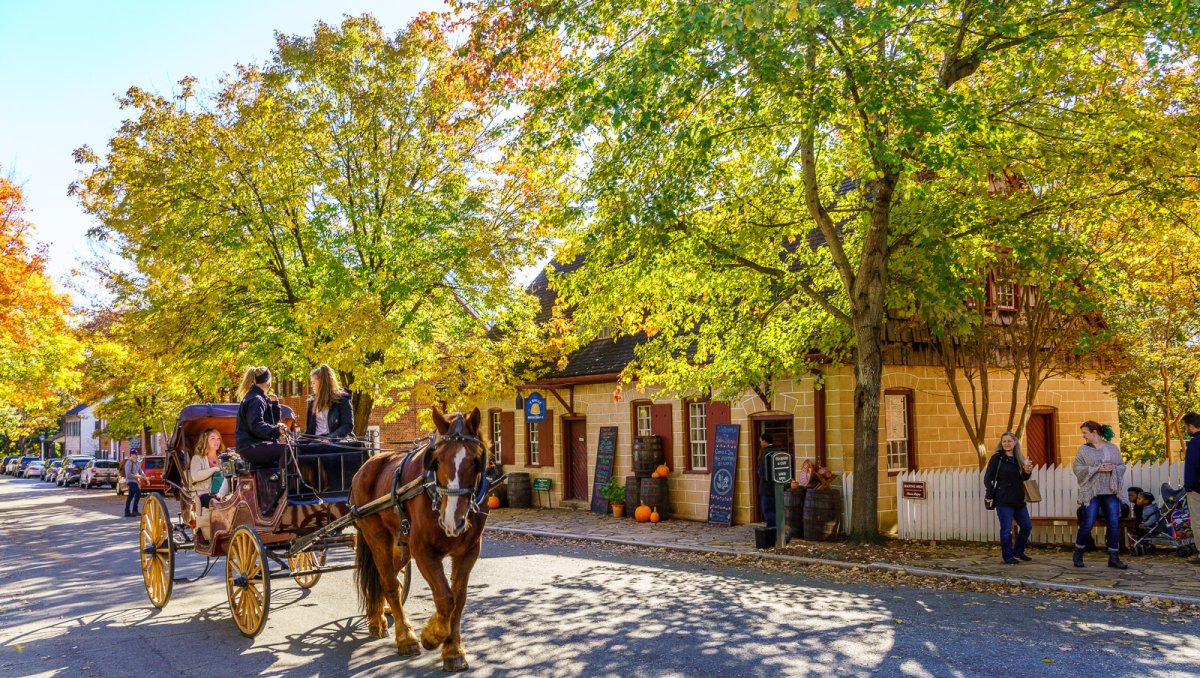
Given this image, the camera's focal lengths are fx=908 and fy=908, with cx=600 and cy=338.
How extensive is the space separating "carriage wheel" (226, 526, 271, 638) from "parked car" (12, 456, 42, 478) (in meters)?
73.6

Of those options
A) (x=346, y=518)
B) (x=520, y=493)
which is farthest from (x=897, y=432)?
(x=346, y=518)

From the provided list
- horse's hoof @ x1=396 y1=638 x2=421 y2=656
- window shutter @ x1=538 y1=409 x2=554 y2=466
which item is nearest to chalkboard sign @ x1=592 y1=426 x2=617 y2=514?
window shutter @ x1=538 y1=409 x2=554 y2=466

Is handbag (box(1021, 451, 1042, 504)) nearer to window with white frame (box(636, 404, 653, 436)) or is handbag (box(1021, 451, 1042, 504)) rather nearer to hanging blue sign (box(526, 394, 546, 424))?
window with white frame (box(636, 404, 653, 436))

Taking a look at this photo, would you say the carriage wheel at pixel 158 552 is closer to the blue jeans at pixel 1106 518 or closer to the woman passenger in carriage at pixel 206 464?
the woman passenger in carriage at pixel 206 464

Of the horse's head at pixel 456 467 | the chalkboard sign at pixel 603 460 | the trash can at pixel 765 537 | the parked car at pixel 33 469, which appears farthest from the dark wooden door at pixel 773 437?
the parked car at pixel 33 469

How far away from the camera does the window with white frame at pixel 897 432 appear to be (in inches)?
709

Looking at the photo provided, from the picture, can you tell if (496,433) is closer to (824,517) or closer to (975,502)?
(824,517)

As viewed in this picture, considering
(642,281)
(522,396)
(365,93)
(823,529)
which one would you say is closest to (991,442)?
(823,529)

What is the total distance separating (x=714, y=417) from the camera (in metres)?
19.9

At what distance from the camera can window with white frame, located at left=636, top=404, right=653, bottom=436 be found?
21784mm

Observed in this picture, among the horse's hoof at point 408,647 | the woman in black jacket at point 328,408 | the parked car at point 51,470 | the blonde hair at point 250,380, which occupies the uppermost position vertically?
the blonde hair at point 250,380

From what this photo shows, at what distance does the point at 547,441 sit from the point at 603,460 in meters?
3.12

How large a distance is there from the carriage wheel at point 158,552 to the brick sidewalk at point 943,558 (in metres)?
8.15

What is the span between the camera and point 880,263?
13.9 metres
